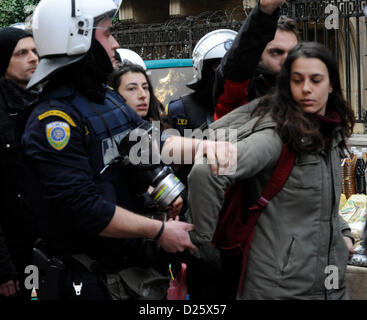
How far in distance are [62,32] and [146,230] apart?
95 centimetres

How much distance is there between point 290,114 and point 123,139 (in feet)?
2.44

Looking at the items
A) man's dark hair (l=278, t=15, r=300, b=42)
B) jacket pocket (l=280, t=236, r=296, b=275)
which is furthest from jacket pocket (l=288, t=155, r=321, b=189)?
man's dark hair (l=278, t=15, r=300, b=42)

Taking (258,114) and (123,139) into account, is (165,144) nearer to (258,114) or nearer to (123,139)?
(123,139)

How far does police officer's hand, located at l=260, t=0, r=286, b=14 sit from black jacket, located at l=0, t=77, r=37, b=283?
1.95 metres

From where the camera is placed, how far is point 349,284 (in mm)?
4004

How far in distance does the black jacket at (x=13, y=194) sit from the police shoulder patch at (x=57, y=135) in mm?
1429

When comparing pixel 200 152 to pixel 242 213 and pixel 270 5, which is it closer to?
pixel 242 213

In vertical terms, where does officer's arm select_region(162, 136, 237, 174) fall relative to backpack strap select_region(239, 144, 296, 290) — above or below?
above

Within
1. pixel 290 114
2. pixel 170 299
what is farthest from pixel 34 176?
pixel 290 114

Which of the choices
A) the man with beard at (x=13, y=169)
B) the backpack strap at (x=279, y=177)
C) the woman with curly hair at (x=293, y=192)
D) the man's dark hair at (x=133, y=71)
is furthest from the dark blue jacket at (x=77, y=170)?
the man's dark hair at (x=133, y=71)

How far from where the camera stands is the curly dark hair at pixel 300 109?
7.84 ft

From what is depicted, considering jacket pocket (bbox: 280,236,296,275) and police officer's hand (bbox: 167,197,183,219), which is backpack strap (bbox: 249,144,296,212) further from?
police officer's hand (bbox: 167,197,183,219)

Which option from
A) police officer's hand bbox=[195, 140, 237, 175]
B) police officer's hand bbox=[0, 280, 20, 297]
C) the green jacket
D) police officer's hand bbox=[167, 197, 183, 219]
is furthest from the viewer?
police officer's hand bbox=[0, 280, 20, 297]

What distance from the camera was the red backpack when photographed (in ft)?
7.83
